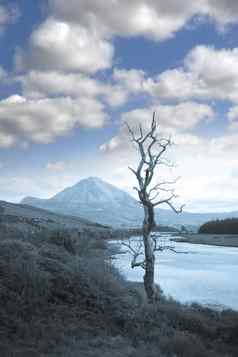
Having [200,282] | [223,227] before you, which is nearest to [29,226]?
[200,282]

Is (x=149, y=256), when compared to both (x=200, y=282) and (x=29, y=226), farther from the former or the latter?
(x=29, y=226)

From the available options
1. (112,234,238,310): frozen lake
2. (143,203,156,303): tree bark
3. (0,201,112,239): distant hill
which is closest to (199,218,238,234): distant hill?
(0,201,112,239): distant hill

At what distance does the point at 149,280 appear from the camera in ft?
67.7

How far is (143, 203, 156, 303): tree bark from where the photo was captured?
20.6 m

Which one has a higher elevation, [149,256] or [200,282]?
[149,256]

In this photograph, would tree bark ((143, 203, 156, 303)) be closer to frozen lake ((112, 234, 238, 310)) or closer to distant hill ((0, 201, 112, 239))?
frozen lake ((112, 234, 238, 310))

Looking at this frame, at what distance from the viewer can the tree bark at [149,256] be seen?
20.6 meters

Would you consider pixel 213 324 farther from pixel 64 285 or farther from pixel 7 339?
pixel 7 339

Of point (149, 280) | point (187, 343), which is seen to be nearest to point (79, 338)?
point (187, 343)

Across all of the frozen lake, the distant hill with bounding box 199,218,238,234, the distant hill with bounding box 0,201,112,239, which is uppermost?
the distant hill with bounding box 199,218,238,234

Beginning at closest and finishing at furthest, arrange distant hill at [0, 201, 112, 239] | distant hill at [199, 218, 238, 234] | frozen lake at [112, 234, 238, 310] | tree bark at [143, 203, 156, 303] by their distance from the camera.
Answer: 1. tree bark at [143, 203, 156, 303]
2. frozen lake at [112, 234, 238, 310]
3. distant hill at [0, 201, 112, 239]
4. distant hill at [199, 218, 238, 234]

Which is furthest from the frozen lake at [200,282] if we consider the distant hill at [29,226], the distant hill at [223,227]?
the distant hill at [223,227]

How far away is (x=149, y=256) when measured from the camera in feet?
69.0

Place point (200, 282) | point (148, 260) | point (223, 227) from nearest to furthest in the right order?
point (148, 260) → point (200, 282) → point (223, 227)
